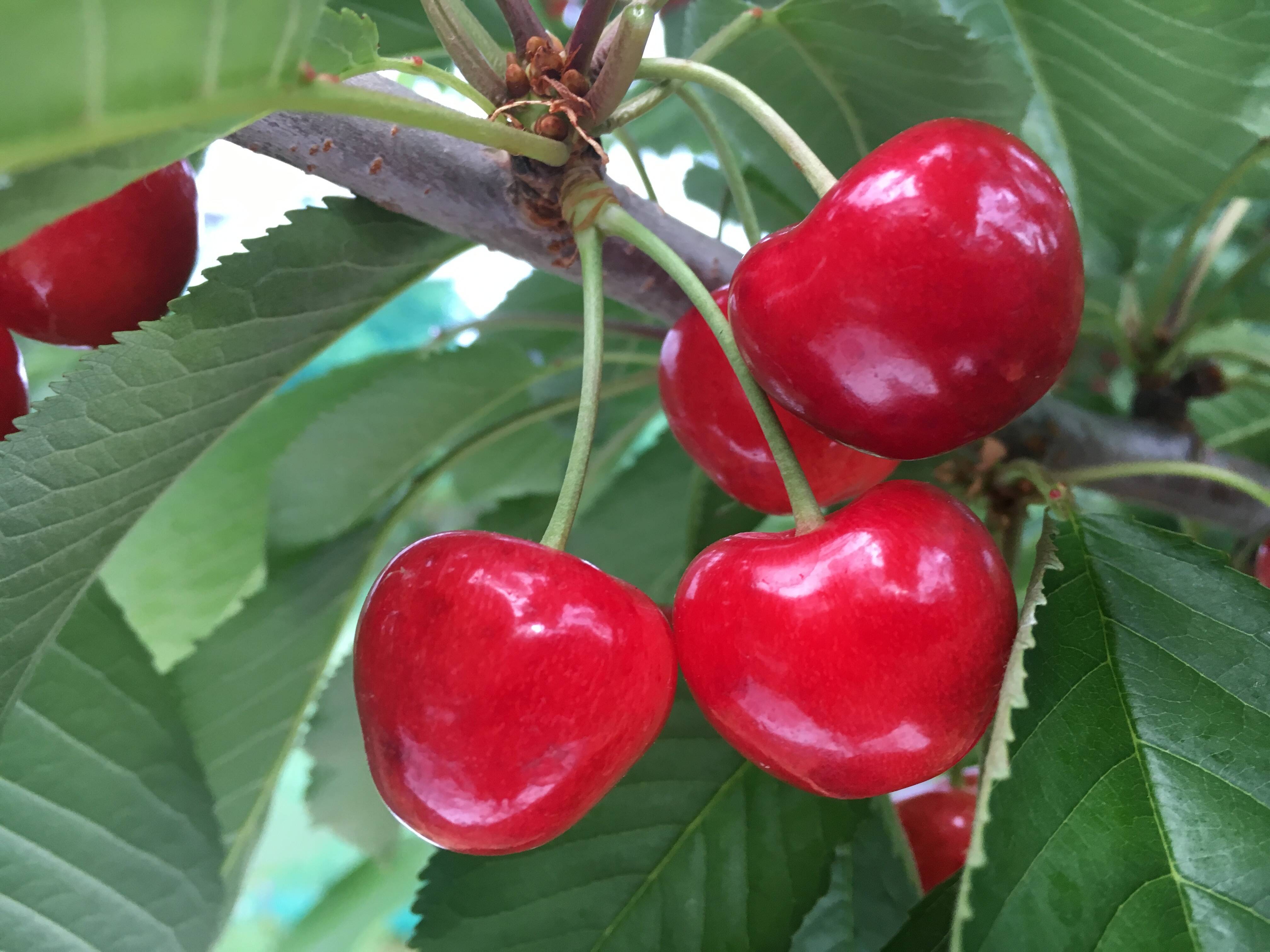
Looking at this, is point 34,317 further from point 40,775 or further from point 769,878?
point 769,878

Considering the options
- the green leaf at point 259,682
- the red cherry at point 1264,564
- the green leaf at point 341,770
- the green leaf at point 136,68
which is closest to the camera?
the green leaf at point 136,68

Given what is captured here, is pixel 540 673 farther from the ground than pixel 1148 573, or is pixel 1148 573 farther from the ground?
pixel 540 673

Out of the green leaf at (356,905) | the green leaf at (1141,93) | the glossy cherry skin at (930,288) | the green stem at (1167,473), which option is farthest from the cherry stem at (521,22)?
the green leaf at (356,905)

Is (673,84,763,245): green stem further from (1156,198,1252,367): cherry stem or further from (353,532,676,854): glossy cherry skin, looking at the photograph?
(1156,198,1252,367): cherry stem

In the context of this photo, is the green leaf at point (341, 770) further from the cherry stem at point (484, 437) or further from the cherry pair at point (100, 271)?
the cherry pair at point (100, 271)

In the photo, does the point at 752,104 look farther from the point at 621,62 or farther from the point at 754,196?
the point at 754,196

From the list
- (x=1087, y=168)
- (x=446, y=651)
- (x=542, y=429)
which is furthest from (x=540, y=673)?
(x=542, y=429)

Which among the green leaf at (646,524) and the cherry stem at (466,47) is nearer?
the cherry stem at (466,47)
